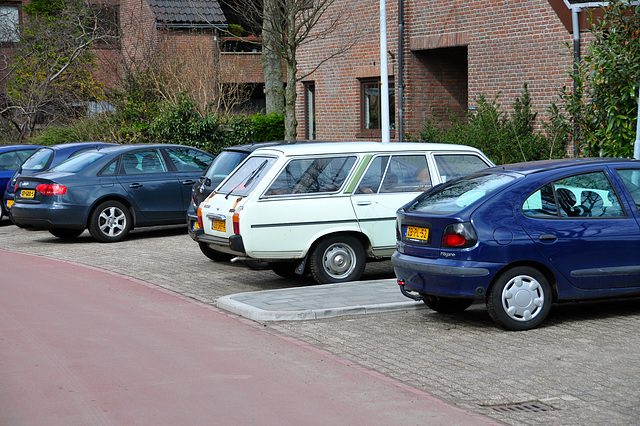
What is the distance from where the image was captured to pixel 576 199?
8469 millimetres

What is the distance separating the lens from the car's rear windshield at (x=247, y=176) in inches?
416

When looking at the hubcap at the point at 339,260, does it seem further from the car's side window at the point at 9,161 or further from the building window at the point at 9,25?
the building window at the point at 9,25

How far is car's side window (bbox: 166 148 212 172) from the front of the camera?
1619cm

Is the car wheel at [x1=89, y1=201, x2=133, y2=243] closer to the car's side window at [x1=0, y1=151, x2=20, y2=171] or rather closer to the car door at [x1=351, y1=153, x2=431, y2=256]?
the car's side window at [x1=0, y1=151, x2=20, y2=171]

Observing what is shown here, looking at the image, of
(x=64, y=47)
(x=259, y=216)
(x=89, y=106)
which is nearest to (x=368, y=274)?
(x=259, y=216)

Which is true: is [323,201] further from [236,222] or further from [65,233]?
[65,233]

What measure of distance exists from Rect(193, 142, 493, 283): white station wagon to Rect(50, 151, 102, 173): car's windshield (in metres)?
5.16

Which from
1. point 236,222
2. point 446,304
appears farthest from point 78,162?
point 446,304

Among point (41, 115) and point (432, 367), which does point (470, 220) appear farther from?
point (41, 115)

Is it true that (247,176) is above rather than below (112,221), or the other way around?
above

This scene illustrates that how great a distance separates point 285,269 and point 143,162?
18.1 feet

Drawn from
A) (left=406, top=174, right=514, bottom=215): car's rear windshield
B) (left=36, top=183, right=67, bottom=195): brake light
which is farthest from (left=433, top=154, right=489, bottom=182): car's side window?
(left=36, top=183, right=67, bottom=195): brake light

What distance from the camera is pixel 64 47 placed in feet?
104

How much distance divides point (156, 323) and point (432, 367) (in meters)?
3.17
